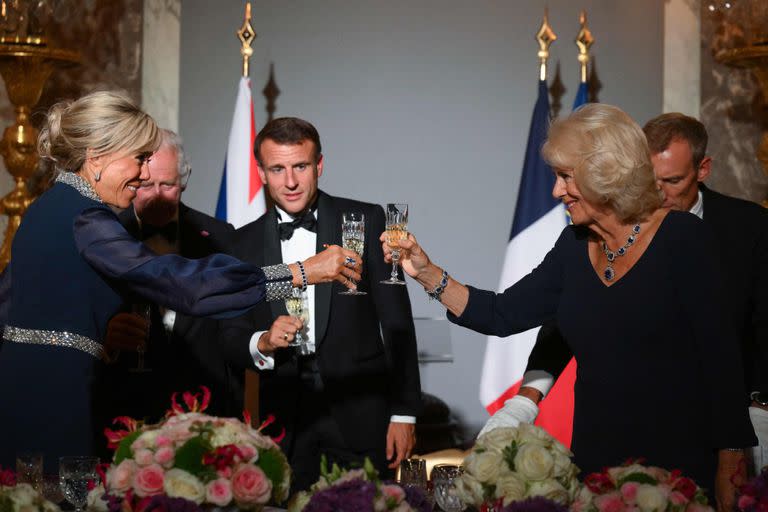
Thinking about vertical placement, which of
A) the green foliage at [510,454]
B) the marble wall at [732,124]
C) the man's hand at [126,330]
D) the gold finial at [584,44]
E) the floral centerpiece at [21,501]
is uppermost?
the gold finial at [584,44]

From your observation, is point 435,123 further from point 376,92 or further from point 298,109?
point 298,109

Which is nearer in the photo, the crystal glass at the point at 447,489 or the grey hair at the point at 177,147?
the crystal glass at the point at 447,489

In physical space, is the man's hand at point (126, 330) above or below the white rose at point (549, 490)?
above

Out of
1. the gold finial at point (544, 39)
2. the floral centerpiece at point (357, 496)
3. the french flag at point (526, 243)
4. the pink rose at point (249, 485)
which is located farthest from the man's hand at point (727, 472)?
the gold finial at point (544, 39)

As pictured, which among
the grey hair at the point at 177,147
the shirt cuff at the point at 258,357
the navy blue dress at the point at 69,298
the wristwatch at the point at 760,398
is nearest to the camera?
the navy blue dress at the point at 69,298

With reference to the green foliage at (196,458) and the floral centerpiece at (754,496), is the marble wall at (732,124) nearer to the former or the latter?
the floral centerpiece at (754,496)

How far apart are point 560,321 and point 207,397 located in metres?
1.24

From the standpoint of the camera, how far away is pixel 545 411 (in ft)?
16.1

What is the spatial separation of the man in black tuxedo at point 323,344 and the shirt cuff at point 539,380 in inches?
29.1

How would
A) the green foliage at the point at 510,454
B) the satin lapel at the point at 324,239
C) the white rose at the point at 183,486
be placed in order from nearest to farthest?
1. the white rose at the point at 183,486
2. the green foliage at the point at 510,454
3. the satin lapel at the point at 324,239

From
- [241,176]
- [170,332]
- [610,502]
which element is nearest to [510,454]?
[610,502]

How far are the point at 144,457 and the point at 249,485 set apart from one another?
0.21 m

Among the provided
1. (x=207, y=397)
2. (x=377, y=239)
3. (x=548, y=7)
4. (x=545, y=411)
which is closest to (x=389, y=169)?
(x=548, y=7)

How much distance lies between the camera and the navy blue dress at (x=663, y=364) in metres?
2.54
